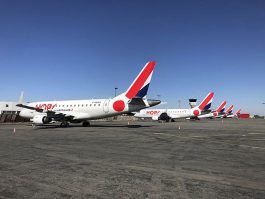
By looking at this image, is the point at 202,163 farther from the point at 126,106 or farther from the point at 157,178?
the point at 126,106

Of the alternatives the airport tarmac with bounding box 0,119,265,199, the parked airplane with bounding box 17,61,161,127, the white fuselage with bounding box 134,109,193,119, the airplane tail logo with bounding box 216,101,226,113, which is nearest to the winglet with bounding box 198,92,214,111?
the white fuselage with bounding box 134,109,193,119

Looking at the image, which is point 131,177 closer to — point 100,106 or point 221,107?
point 100,106

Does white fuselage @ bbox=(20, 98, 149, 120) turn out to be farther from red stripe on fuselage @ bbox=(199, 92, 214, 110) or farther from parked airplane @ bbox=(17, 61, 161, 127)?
red stripe on fuselage @ bbox=(199, 92, 214, 110)

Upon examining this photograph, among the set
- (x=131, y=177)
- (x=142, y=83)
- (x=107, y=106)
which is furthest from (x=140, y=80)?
(x=131, y=177)

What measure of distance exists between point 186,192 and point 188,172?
2.25m

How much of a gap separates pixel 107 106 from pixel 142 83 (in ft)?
18.8

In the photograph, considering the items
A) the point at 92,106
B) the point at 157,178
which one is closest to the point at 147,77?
the point at 92,106

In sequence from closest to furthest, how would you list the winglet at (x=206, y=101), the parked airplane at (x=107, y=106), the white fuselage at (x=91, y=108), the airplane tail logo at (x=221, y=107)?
the parked airplane at (x=107, y=106), the white fuselage at (x=91, y=108), the winglet at (x=206, y=101), the airplane tail logo at (x=221, y=107)

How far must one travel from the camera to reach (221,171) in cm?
859

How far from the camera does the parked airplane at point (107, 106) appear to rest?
3509cm

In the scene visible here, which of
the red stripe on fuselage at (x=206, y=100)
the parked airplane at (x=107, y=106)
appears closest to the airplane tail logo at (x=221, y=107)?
the red stripe on fuselage at (x=206, y=100)

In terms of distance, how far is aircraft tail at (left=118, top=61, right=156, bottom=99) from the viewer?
35.3 metres

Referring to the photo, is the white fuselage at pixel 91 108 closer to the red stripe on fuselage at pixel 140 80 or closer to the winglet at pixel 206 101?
the red stripe on fuselage at pixel 140 80

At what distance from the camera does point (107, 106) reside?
3678 cm
